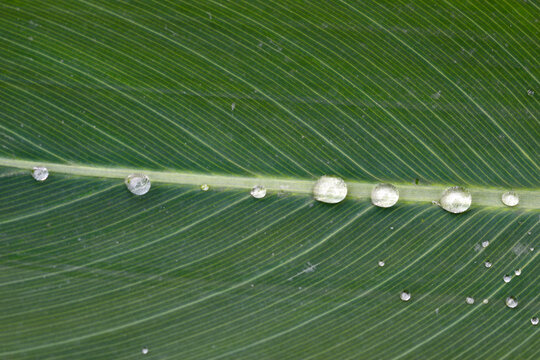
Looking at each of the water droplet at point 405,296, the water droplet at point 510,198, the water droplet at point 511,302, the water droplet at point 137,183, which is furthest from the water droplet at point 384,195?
the water droplet at point 137,183

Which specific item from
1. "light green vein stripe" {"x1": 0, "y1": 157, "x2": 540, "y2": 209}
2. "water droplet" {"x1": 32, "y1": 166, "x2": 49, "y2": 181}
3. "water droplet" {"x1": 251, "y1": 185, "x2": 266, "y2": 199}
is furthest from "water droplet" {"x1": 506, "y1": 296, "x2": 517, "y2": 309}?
"water droplet" {"x1": 32, "y1": 166, "x2": 49, "y2": 181}

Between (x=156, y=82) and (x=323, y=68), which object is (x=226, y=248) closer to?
(x=156, y=82)

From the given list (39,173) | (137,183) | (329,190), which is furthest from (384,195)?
(39,173)

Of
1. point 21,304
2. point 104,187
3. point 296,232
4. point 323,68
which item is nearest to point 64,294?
point 21,304

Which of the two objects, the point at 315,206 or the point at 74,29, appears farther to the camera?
the point at 315,206

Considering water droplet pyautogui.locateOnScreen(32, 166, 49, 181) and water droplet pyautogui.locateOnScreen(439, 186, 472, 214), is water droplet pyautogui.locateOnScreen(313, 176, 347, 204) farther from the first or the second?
water droplet pyautogui.locateOnScreen(32, 166, 49, 181)

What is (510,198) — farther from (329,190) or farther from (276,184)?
(276,184)
